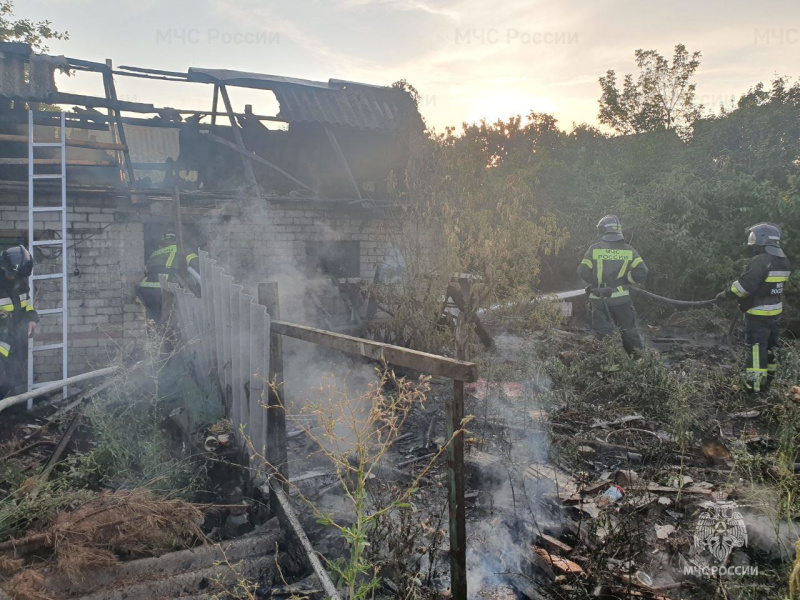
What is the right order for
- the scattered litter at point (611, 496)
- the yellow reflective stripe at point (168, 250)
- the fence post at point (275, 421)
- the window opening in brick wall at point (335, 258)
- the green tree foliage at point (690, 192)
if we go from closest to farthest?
the fence post at point (275, 421) → the scattered litter at point (611, 496) → the yellow reflective stripe at point (168, 250) → the window opening in brick wall at point (335, 258) → the green tree foliage at point (690, 192)

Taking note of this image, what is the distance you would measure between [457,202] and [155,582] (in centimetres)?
615

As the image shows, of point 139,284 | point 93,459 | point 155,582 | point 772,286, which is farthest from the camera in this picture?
point 139,284

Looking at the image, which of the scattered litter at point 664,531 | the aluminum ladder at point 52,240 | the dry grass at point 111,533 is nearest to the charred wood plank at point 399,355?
the dry grass at point 111,533

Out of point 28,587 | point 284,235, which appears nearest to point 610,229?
point 284,235

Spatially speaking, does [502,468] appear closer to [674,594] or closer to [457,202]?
[674,594]

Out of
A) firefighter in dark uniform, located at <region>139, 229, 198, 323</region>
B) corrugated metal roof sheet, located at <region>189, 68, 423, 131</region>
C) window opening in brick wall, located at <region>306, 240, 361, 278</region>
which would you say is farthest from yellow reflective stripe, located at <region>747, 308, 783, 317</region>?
firefighter in dark uniform, located at <region>139, 229, 198, 323</region>

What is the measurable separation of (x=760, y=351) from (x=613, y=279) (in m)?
1.94

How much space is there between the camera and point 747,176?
11344 mm

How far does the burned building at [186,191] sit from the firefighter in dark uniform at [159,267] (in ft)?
0.77

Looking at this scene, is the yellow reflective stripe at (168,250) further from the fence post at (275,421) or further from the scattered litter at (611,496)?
the scattered litter at (611,496)

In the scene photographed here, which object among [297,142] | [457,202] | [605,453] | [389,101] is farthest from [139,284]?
[605,453]

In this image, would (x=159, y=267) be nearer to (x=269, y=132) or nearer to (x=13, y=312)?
(x=13, y=312)

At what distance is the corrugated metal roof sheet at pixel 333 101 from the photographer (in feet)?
29.5

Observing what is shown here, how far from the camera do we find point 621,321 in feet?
23.2
